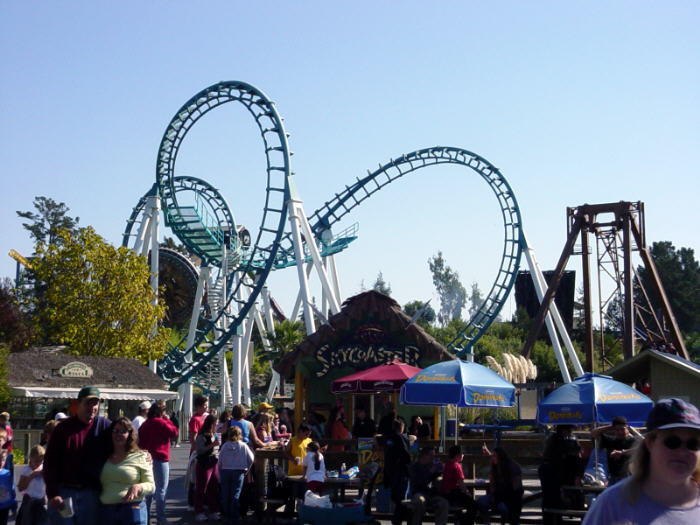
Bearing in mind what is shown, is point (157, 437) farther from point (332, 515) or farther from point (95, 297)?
point (95, 297)

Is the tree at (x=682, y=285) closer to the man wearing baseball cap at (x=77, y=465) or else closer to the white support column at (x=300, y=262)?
the white support column at (x=300, y=262)

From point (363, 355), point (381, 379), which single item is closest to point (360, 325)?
point (363, 355)

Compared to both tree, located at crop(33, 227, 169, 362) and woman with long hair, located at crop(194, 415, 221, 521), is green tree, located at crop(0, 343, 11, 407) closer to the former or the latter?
tree, located at crop(33, 227, 169, 362)

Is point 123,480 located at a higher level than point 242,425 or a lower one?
lower

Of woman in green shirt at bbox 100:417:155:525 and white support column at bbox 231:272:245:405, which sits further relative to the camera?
white support column at bbox 231:272:245:405

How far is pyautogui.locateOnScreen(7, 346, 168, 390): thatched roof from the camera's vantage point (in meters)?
24.1

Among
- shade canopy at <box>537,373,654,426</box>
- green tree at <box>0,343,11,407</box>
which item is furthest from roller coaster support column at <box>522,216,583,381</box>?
shade canopy at <box>537,373,654,426</box>

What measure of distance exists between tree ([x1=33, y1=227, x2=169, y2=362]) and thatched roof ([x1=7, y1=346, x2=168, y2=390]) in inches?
111

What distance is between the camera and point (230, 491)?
455 inches

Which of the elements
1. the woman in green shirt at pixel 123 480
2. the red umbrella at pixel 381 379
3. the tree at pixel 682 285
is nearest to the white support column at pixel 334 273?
the red umbrella at pixel 381 379

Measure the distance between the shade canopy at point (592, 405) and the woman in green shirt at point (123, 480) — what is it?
6.60 metres

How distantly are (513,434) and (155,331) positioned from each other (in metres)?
16.0

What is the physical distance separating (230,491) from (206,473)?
60cm

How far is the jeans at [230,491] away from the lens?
37.8 ft
